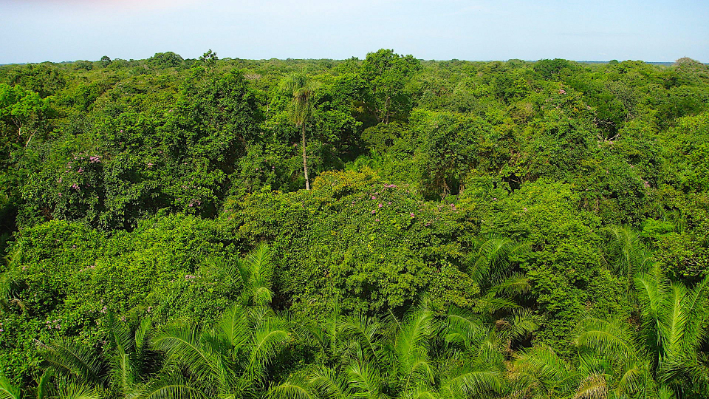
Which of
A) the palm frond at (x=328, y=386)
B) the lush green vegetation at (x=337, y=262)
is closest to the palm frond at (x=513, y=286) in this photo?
the lush green vegetation at (x=337, y=262)

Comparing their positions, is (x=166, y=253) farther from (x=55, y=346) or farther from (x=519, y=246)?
(x=519, y=246)

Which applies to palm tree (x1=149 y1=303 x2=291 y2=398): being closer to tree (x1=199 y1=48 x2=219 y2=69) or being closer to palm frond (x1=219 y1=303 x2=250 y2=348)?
palm frond (x1=219 y1=303 x2=250 y2=348)

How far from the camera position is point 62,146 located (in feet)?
44.6

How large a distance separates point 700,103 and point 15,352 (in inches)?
1564

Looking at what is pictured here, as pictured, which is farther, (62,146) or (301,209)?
(62,146)

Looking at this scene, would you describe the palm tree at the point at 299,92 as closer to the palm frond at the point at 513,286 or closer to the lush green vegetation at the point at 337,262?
the lush green vegetation at the point at 337,262

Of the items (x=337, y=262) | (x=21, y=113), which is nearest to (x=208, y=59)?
(x=21, y=113)

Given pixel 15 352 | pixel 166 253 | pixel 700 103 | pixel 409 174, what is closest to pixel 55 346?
pixel 15 352

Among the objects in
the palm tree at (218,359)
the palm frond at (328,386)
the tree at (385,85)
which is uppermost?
the tree at (385,85)

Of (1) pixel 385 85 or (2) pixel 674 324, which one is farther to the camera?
(1) pixel 385 85

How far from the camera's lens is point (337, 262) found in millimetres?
9523

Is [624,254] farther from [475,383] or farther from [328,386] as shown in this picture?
[328,386]

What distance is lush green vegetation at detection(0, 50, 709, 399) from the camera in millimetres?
6301

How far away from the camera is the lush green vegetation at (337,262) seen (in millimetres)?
6301
